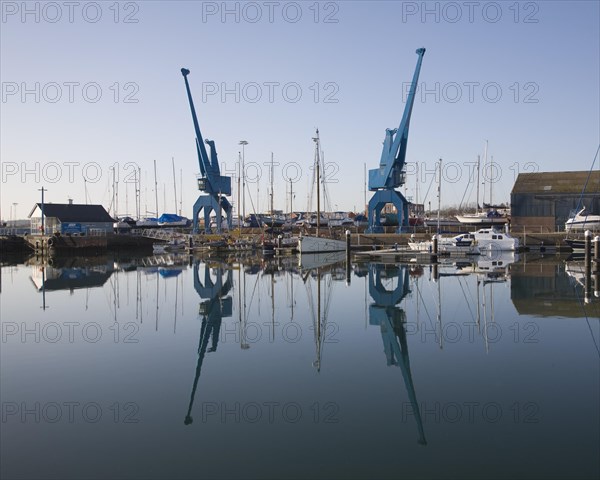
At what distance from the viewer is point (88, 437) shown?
26.7 feet

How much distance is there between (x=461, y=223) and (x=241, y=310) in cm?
4797

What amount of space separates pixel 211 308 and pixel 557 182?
4578 centimetres

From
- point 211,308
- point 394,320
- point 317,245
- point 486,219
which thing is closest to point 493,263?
point 317,245

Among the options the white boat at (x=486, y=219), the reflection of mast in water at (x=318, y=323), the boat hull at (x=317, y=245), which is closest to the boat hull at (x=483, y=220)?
the white boat at (x=486, y=219)

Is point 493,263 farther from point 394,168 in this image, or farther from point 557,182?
point 557,182

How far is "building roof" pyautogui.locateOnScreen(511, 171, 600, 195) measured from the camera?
54188mm

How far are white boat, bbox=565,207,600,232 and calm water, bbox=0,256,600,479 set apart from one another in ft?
97.6

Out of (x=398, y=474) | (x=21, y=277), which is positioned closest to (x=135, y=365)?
(x=398, y=474)

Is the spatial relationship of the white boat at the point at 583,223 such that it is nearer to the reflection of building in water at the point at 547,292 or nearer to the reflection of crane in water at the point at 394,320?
the reflection of building in water at the point at 547,292

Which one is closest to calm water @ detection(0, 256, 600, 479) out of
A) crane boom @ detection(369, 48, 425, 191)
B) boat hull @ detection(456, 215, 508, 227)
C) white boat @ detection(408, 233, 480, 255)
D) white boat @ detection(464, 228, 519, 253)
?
white boat @ detection(408, 233, 480, 255)

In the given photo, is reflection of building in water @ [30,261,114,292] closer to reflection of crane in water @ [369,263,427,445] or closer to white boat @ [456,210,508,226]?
reflection of crane in water @ [369,263,427,445]

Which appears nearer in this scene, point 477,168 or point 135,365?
point 135,365

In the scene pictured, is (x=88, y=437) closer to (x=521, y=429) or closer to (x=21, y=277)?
(x=521, y=429)

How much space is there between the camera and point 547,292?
22.5 meters
